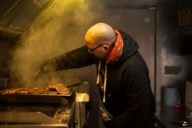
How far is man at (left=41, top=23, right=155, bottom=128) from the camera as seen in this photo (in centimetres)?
261

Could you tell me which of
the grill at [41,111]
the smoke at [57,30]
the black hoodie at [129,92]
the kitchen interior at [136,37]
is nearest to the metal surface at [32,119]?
the grill at [41,111]

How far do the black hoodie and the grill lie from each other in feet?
0.97

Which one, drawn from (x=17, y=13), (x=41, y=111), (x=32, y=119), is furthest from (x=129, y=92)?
(x=17, y=13)

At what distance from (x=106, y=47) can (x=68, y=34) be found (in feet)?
4.78

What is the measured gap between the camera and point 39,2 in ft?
9.04

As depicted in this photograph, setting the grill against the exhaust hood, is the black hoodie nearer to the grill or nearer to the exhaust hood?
the grill

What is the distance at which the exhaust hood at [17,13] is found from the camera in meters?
2.22

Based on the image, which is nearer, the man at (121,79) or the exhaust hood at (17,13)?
the exhaust hood at (17,13)

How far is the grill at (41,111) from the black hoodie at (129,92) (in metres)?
0.29

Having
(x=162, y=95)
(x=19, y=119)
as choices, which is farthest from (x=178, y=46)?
(x=19, y=119)

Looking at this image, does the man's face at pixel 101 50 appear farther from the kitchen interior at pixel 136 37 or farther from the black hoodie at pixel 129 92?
the kitchen interior at pixel 136 37

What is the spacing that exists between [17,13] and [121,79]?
857mm

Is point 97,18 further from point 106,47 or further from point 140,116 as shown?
point 140,116

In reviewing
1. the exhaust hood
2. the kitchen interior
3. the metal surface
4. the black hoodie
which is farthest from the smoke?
the metal surface
